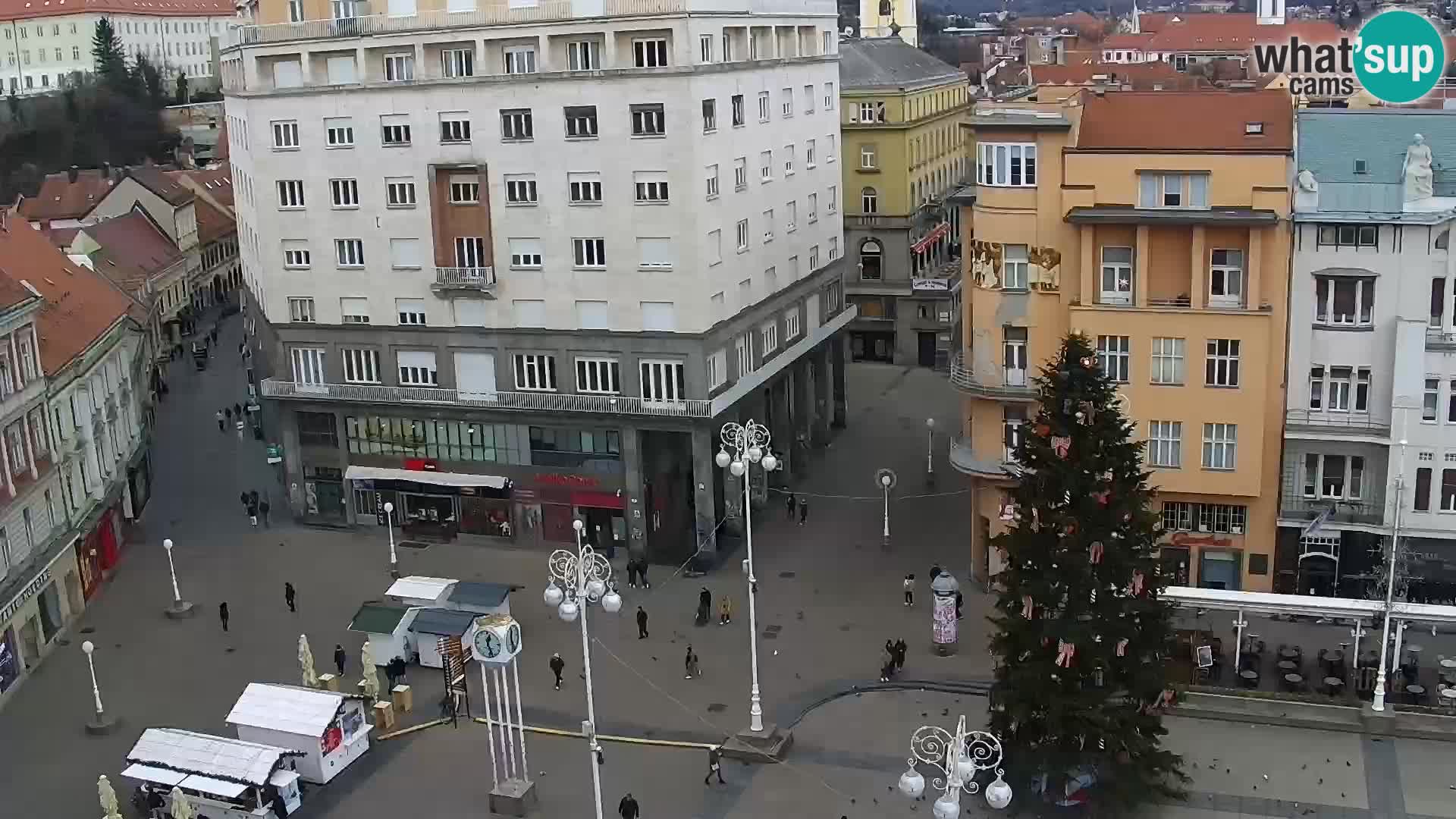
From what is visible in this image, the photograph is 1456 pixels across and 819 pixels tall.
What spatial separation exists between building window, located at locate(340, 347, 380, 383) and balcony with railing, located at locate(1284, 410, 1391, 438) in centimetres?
3387

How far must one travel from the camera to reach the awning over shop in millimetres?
57250

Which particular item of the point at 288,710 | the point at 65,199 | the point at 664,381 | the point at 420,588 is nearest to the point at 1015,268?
the point at 664,381

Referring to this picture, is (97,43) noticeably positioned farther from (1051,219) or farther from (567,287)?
(1051,219)

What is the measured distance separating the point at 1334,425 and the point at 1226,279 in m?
5.73

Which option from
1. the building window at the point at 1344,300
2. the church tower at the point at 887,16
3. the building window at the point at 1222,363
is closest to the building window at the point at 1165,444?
the building window at the point at 1222,363

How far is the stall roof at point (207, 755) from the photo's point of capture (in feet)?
122

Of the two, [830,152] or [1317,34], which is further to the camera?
[1317,34]

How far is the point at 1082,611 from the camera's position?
34.4 meters

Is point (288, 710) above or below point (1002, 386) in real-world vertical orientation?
below

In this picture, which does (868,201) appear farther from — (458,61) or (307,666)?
(307,666)

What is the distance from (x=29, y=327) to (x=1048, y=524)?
3568cm

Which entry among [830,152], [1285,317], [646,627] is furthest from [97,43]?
[1285,317]

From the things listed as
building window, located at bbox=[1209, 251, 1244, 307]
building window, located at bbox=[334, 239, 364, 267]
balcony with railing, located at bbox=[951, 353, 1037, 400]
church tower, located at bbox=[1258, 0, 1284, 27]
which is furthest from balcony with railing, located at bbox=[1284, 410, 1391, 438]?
church tower, located at bbox=[1258, 0, 1284, 27]

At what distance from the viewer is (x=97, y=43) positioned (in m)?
172
